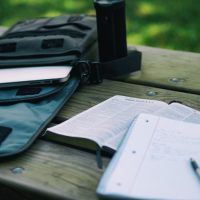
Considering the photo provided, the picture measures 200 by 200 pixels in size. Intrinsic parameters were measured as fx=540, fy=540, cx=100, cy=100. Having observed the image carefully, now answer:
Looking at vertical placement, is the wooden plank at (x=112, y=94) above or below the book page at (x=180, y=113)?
below

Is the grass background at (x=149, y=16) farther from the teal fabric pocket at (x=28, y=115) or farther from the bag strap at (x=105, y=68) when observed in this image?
the teal fabric pocket at (x=28, y=115)

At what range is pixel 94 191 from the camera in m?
0.96

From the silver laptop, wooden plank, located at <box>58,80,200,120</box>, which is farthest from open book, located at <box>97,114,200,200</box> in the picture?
the silver laptop

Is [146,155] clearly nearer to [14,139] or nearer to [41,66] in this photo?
[14,139]

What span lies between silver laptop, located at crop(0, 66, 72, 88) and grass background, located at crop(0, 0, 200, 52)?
1.36 m

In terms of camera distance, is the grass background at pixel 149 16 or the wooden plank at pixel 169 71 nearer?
the wooden plank at pixel 169 71

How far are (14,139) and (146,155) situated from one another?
280 millimetres

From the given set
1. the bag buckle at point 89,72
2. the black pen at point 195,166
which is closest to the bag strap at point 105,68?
the bag buckle at point 89,72

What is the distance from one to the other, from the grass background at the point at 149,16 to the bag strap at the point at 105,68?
1.20 metres

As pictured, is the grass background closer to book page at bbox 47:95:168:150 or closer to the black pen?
book page at bbox 47:95:168:150

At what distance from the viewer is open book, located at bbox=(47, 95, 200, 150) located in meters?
1.11

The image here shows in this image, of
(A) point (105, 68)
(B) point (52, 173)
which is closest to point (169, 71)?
(A) point (105, 68)

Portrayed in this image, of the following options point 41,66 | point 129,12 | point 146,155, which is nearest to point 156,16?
point 129,12

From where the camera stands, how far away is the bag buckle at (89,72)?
1.41 metres
